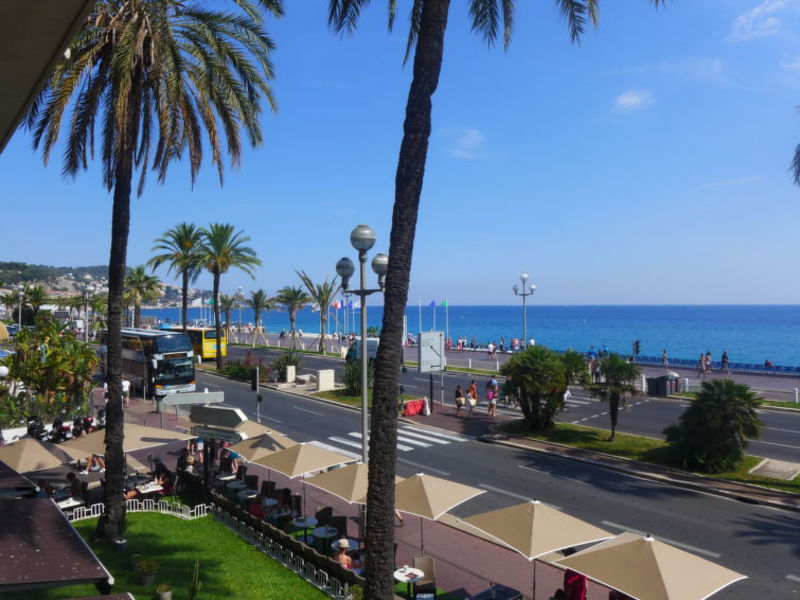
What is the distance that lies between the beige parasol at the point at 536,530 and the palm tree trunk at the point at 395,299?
2733 mm

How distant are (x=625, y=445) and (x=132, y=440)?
17.4 m

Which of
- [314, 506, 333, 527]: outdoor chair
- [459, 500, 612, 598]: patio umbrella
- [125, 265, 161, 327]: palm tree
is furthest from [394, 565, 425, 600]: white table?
[125, 265, 161, 327]: palm tree

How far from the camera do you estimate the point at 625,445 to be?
2192cm

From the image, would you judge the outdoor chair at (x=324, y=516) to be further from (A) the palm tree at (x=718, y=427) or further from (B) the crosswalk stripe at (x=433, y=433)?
(A) the palm tree at (x=718, y=427)

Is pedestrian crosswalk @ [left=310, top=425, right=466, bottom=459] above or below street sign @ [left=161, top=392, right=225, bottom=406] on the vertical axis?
below

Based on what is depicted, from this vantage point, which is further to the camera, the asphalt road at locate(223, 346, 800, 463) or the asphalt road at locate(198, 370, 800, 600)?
the asphalt road at locate(223, 346, 800, 463)

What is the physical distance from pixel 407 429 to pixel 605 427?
903cm

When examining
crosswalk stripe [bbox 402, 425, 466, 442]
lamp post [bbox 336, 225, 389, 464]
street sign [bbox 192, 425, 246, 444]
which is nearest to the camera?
lamp post [bbox 336, 225, 389, 464]

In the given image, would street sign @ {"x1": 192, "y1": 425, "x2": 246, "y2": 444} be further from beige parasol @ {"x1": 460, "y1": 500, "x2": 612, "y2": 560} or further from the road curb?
the road curb

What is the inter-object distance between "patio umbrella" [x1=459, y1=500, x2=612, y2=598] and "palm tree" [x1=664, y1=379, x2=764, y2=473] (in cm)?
1086

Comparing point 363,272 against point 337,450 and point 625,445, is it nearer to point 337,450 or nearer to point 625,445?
point 337,450

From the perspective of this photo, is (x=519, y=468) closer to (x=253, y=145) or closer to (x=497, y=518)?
(x=497, y=518)

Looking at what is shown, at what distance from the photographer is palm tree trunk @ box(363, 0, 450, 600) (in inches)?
284

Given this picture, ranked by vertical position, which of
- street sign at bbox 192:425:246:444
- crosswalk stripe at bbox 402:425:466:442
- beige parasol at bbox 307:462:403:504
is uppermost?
street sign at bbox 192:425:246:444
